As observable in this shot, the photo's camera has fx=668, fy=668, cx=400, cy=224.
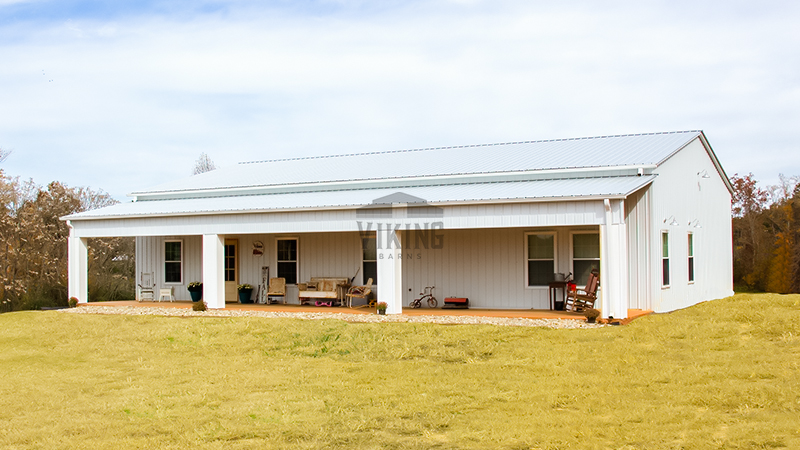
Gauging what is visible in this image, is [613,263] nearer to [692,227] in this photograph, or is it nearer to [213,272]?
[692,227]

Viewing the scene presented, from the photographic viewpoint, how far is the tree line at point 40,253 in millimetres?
23953

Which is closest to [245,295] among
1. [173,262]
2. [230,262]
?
[230,262]

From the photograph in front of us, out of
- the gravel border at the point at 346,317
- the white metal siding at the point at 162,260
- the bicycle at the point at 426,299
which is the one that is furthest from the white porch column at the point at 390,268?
the white metal siding at the point at 162,260

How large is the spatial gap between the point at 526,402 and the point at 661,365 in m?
2.92

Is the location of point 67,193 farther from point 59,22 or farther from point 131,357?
point 131,357

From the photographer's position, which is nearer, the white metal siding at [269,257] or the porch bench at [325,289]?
the porch bench at [325,289]

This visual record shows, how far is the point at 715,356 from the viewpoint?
10.3m

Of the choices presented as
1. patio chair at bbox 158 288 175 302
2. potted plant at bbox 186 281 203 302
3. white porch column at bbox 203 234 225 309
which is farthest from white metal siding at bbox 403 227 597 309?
patio chair at bbox 158 288 175 302

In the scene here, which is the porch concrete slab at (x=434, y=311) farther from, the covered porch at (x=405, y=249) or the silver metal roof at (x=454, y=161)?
the silver metal roof at (x=454, y=161)

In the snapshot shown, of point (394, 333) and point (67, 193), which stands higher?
point (67, 193)

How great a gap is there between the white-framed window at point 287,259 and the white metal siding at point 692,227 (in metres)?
9.76

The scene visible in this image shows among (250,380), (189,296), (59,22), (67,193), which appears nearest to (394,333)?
(250,380)

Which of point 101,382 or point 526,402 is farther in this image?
point 101,382

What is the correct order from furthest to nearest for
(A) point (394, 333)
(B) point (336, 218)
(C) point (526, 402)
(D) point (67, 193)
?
(D) point (67, 193) < (B) point (336, 218) < (A) point (394, 333) < (C) point (526, 402)
